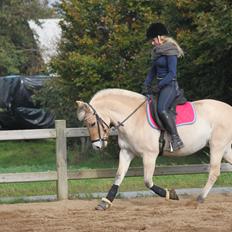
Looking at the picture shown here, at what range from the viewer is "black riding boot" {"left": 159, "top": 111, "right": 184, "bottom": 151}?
9.00 m

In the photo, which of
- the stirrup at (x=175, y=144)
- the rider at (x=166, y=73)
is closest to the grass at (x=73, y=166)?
the stirrup at (x=175, y=144)

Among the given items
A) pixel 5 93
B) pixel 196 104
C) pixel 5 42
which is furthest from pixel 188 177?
pixel 5 42

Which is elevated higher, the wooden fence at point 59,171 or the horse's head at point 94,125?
the horse's head at point 94,125

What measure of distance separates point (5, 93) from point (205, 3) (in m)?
15.5

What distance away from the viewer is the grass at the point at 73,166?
490 inches

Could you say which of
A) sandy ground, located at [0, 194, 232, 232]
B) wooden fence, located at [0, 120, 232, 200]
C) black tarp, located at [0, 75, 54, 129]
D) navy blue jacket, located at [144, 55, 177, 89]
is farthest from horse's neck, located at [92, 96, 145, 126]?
black tarp, located at [0, 75, 54, 129]

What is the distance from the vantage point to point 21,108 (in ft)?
97.2

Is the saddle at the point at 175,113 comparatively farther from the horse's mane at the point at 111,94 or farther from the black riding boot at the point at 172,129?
the horse's mane at the point at 111,94

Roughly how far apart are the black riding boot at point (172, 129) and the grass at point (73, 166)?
10.5ft

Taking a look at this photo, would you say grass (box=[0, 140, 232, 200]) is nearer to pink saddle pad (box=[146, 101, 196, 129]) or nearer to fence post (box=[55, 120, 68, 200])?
fence post (box=[55, 120, 68, 200])

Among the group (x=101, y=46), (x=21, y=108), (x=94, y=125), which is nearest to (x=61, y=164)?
(x=94, y=125)

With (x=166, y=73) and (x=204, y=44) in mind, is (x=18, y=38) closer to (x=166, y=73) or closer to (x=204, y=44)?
(x=204, y=44)

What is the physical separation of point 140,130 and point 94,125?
0.71 m

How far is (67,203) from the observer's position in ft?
32.6
